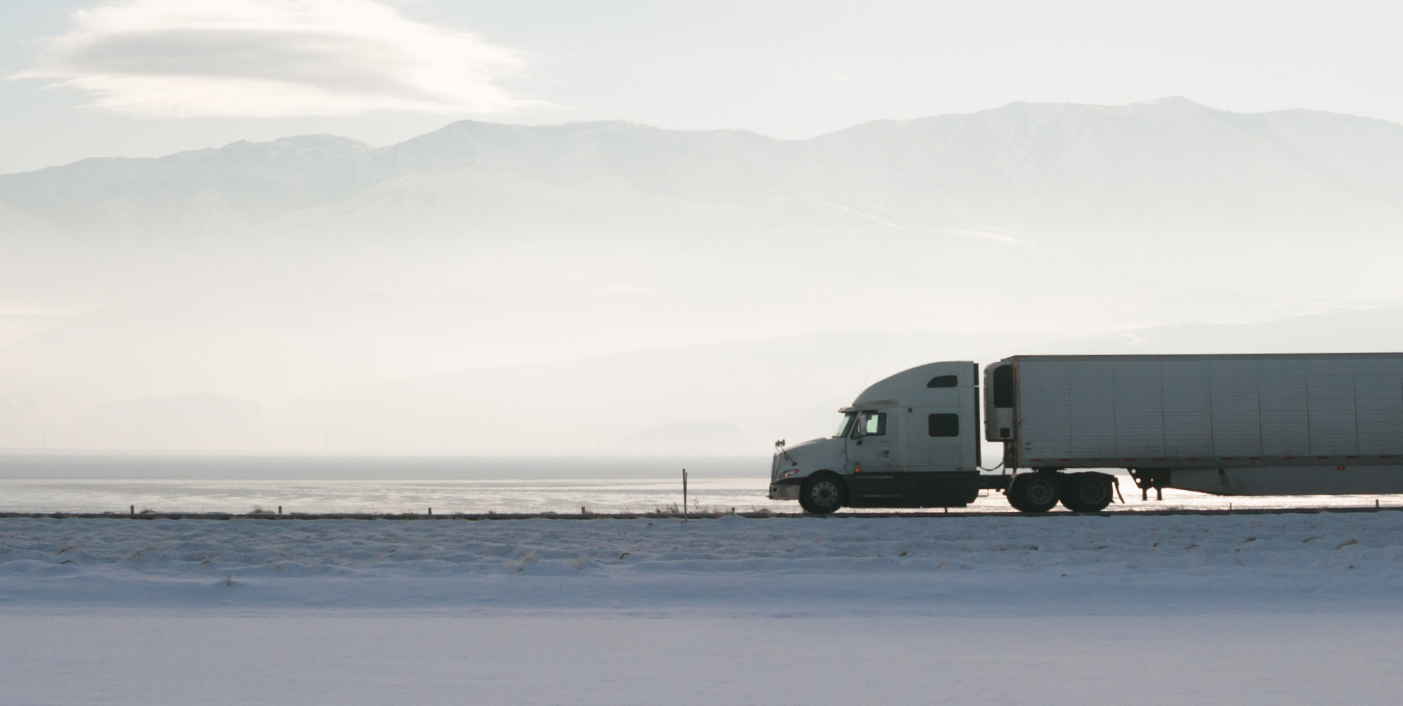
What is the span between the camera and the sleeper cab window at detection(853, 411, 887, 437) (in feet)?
101

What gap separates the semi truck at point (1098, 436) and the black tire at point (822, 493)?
0.03 metres

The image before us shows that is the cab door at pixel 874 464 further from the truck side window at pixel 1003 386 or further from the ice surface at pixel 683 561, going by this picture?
the ice surface at pixel 683 561

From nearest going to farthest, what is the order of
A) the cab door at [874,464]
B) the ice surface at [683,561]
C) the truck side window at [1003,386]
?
the ice surface at [683,561], the cab door at [874,464], the truck side window at [1003,386]

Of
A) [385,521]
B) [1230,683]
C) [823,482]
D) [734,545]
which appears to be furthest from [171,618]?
[823,482]

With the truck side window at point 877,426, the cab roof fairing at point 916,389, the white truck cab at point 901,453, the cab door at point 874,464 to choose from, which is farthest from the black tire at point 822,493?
the cab roof fairing at point 916,389

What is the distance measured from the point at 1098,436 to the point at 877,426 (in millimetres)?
5249

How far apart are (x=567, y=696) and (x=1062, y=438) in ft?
74.4

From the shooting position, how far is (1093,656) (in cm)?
1187

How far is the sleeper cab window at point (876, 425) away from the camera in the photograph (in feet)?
101

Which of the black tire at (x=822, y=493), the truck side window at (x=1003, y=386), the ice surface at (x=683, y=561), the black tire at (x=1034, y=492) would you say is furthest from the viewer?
the truck side window at (x=1003, y=386)

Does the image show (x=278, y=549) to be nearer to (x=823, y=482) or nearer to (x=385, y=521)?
(x=385, y=521)

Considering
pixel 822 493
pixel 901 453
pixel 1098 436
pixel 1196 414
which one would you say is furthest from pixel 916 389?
pixel 1196 414

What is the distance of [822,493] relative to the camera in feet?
99.6

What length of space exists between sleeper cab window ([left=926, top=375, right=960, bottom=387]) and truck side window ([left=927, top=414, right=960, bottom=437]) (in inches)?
29.0
